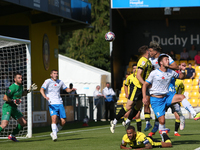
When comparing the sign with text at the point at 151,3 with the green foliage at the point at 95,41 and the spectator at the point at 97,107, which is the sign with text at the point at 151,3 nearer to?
the spectator at the point at 97,107

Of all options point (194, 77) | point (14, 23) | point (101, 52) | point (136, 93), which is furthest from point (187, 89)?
point (101, 52)

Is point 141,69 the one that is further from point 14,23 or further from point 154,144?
point 14,23

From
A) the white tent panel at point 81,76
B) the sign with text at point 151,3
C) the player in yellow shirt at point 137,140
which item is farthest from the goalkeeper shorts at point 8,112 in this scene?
the white tent panel at point 81,76

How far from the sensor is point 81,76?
29344 millimetres

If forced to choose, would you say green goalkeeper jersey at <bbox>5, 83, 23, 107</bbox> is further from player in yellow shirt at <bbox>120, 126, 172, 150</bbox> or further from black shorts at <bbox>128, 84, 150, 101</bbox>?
player in yellow shirt at <bbox>120, 126, 172, 150</bbox>

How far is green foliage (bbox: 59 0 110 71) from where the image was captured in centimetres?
4366

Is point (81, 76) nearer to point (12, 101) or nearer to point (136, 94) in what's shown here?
point (12, 101)

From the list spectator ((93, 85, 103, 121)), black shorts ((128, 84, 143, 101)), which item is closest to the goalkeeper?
black shorts ((128, 84, 143, 101))

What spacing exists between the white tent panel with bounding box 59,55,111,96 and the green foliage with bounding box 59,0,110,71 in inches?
514

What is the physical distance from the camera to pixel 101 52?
4394 cm

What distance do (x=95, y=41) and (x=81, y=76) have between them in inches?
583

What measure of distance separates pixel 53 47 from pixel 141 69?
12.9m

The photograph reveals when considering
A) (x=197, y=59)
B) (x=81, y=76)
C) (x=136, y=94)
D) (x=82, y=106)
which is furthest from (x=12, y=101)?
(x=81, y=76)

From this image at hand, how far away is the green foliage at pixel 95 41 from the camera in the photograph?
143ft
